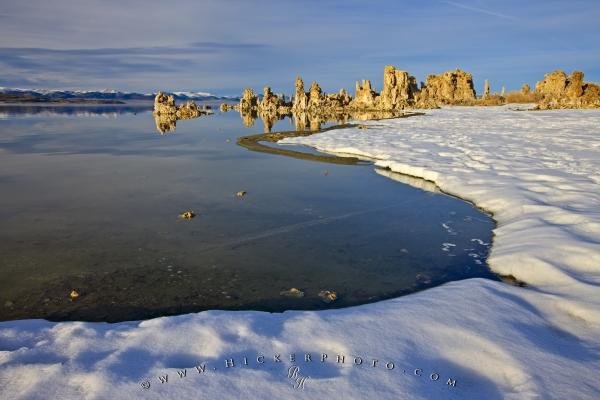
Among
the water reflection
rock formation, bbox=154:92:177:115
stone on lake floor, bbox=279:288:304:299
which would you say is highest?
rock formation, bbox=154:92:177:115

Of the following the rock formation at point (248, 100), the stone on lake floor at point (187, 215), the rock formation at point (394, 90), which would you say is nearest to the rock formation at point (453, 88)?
the rock formation at point (394, 90)

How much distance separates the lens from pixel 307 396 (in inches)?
151

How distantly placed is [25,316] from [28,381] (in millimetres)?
2274

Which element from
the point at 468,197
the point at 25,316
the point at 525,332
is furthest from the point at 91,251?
the point at 468,197

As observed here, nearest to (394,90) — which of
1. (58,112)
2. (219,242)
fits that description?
(58,112)

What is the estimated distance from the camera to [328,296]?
656cm

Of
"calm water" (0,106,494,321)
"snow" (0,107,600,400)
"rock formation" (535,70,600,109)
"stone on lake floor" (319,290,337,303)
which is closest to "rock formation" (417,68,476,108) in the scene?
"rock formation" (535,70,600,109)

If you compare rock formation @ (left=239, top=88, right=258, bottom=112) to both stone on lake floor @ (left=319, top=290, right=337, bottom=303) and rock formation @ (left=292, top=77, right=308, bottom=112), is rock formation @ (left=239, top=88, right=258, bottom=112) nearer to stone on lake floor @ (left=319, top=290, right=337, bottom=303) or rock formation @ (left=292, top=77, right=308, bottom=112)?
rock formation @ (left=292, top=77, right=308, bottom=112)

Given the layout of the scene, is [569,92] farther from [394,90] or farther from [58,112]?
[58,112]

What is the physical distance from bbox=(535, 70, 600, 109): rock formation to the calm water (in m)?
76.5

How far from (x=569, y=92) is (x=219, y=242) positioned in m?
95.0

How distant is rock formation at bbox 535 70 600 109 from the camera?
246 feet

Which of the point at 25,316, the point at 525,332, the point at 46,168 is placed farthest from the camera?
the point at 46,168

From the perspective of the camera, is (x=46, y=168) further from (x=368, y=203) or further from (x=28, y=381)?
(x=28, y=381)
